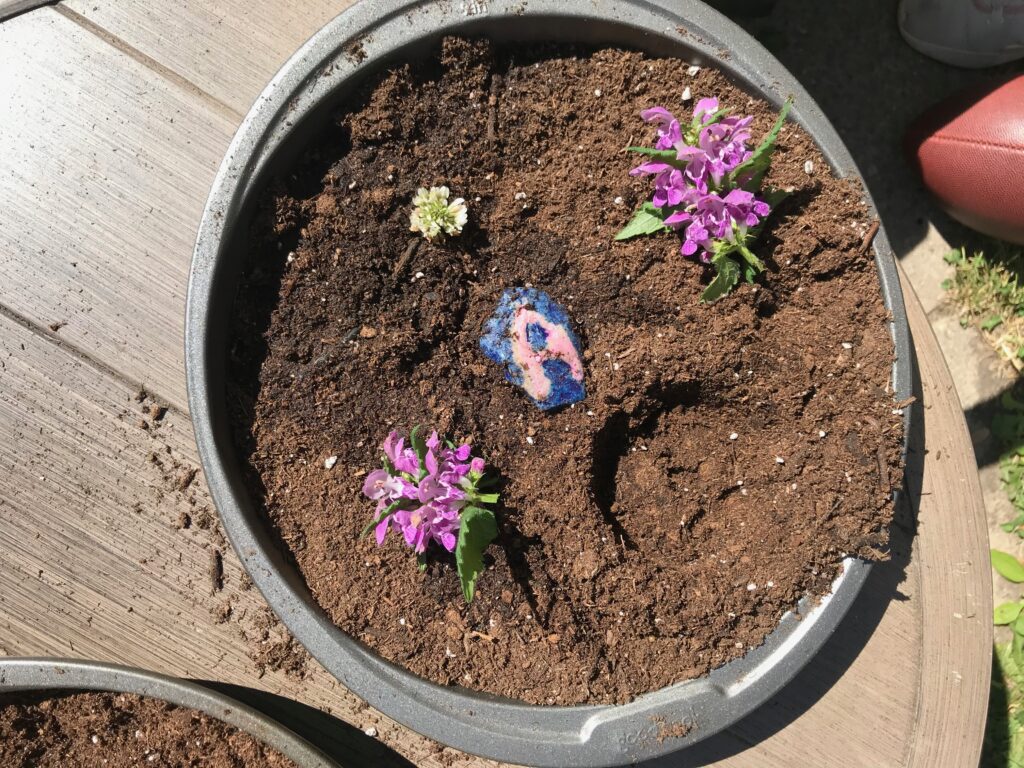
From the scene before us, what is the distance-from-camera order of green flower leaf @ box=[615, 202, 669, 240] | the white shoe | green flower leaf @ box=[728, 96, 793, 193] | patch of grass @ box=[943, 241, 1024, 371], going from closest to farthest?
green flower leaf @ box=[728, 96, 793, 193]
green flower leaf @ box=[615, 202, 669, 240]
the white shoe
patch of grass @ box=[943, 241, 1024, 371]

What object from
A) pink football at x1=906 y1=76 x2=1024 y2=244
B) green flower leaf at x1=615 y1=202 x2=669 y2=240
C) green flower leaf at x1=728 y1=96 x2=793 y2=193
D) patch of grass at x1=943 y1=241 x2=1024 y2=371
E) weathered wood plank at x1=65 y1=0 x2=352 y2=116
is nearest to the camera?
green flower leaf at x1=728 y1=96 x2=793 y2=193

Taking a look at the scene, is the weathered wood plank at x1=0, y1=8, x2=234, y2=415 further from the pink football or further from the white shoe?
the white shoe

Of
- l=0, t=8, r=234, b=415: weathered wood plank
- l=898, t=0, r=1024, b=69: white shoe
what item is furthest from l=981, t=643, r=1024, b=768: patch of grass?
l=0, t=8, r=234, b=415: weathered wood plank

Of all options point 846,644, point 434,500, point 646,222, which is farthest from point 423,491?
point 846,644

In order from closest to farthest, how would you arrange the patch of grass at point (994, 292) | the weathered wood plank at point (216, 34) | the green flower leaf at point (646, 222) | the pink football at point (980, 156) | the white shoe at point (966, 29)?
the green flower leaf at point (646, 222)
the weathered wood plank at point (216, 34)
the pink football at point (980, 156)
the white shoe at point (966, 29)
the patch of grass at point (994, 292)

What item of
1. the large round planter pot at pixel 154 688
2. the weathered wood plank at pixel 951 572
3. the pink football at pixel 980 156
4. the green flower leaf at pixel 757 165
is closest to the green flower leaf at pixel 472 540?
the large round planter pot at pixel 154 688

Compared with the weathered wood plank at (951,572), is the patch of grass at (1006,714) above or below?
below

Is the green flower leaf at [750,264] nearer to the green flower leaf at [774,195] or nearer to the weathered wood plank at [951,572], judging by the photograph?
the green flower leaf at [774,195]
